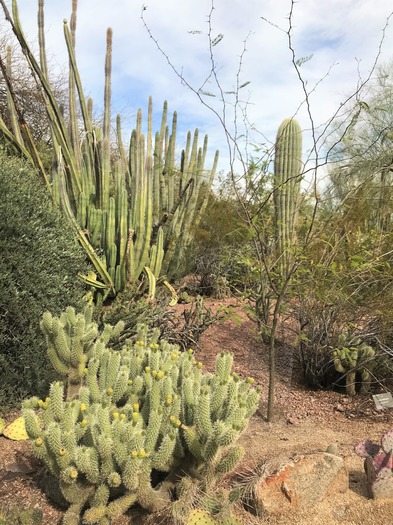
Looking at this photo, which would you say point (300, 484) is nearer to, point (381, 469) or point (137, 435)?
point (381, 469)

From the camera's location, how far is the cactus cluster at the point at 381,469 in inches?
97.3

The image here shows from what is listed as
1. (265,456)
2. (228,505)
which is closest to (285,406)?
(265,456)

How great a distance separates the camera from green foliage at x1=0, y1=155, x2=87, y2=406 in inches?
132

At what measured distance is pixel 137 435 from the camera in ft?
6.92

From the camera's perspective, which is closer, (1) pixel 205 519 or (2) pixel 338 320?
(1) pixel 205 519

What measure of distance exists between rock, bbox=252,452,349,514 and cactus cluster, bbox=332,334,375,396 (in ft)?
5.72

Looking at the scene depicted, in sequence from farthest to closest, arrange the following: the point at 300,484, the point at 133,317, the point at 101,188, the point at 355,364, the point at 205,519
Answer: the point at 101,188 < the point at 133,317 < the point at 355,364 < the point at 300,484 < the point at 205,519

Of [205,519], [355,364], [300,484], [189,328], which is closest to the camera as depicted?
[205,519]

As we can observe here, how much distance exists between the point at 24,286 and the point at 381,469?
100 inches

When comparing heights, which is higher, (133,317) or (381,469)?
(133,317)

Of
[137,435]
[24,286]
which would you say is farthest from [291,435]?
[24,286]

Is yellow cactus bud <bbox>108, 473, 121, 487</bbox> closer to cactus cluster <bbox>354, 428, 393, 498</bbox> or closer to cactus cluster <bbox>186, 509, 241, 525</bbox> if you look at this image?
cactus cluster <bbox>186, 509, 241, 525</bbox>

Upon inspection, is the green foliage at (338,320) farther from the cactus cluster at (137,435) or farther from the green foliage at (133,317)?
the cactus cluster at (137,435)

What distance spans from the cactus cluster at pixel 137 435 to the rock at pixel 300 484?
0.76ft
